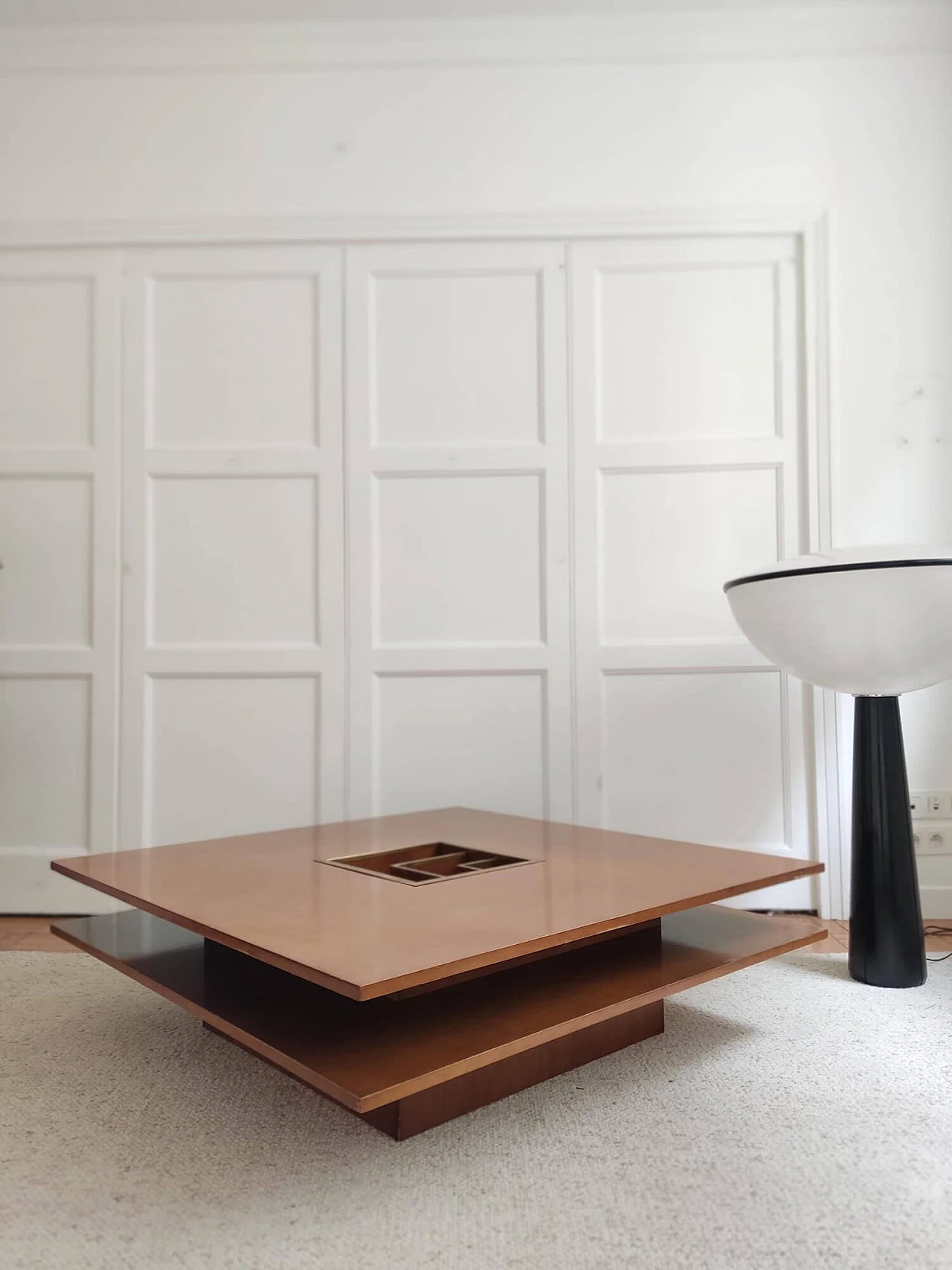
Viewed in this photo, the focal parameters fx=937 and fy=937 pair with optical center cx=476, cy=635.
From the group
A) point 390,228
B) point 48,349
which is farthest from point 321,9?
point 48,349

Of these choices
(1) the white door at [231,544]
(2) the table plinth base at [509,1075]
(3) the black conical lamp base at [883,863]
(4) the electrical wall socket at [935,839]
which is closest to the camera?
(2) the table plinth base at [509,1075]

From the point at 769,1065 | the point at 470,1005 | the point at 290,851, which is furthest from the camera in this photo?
the point at 290,851

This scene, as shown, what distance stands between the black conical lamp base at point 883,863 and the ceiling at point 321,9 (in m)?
2.07

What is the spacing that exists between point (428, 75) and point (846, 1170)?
2821 mm

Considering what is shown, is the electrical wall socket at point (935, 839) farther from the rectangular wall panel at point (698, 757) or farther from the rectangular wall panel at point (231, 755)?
the rectangular wall panel at point (231, 755)

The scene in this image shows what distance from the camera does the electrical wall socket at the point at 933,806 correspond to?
2.55 meters

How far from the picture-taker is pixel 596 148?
269 cm

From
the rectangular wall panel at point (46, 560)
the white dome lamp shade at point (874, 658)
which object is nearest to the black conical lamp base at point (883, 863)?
the white dome lamp shade at point (874, 658)

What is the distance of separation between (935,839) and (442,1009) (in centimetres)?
183

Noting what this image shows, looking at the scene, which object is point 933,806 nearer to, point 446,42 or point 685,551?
point 685,551

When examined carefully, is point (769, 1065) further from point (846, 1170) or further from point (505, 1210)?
point (505, 1210)

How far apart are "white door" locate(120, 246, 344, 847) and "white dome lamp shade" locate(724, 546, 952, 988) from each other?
49.6 inches

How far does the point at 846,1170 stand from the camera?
1130 millimetres

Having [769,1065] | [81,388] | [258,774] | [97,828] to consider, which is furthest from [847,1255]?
[81,388]
